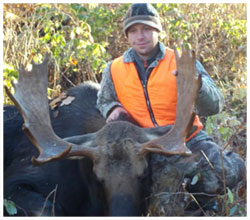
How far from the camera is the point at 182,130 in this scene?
404 centimetres

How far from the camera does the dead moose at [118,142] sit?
3.96 meters

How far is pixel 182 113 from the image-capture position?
4133mm

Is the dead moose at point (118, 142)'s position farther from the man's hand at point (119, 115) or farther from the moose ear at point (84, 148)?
the man's hand at point (119, 115)

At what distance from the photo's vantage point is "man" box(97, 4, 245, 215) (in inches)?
189

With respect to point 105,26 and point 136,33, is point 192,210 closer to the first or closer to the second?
point 136,33

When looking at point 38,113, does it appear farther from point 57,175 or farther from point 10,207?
point 10,207

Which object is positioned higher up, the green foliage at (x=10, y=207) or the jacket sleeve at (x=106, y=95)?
the jacket sleeve at (x=106, y=95)

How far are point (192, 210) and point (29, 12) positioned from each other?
499 cm

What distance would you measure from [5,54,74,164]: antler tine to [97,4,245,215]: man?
0.78m

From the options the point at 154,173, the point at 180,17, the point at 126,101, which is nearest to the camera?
the point at 154,173

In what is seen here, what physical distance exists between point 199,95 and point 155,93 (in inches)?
21.9

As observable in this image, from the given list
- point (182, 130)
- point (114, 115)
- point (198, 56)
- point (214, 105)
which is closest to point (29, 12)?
point (198, 56)

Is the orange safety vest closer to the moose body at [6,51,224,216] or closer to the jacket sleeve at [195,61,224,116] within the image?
the jacket sleeve at [195,61,224,116]

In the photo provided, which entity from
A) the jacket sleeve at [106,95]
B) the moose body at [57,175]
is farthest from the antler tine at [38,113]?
the jacket sleeve at [106,95]
